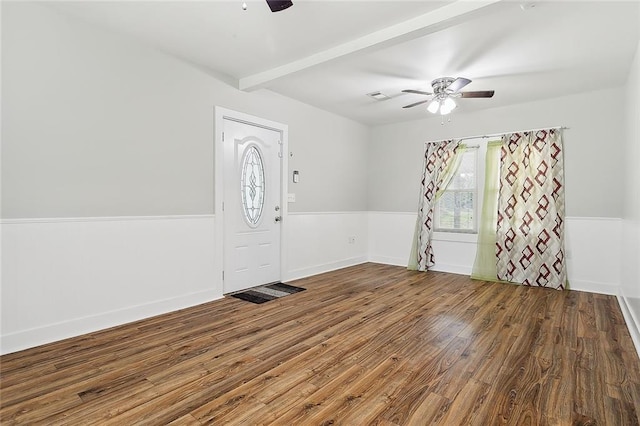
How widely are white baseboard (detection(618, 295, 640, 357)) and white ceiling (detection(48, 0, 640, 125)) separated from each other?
8.21ft

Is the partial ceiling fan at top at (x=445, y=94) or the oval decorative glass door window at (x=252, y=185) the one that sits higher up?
the partial ceiling fan at top at (x=445, y=94)

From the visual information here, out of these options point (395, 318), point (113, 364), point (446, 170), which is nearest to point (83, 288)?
point (113, 364)

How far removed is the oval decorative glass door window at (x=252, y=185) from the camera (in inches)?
165

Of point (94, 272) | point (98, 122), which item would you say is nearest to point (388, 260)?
point (94, 272)

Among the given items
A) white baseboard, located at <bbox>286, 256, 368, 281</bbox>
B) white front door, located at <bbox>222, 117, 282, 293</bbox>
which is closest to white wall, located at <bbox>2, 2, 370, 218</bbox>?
white front door, located at <bbox>222, 117, 282, 293</bbox>

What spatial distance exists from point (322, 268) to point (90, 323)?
128 inches

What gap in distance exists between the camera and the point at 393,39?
110 inches

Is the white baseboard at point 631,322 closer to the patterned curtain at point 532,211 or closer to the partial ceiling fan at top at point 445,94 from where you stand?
the patterned curtain at point 532,211

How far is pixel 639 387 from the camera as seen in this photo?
203cm

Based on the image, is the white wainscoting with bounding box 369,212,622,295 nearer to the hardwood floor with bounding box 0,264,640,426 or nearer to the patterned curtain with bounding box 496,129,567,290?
the patterned curtain with bounding box 496,129,567,290

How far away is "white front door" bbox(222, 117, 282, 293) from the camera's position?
399cm

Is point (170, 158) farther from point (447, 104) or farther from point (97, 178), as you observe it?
point (447, 104)

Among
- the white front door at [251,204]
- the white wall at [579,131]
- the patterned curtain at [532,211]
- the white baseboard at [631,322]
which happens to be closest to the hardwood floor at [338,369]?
the white baseboard at [631,322]

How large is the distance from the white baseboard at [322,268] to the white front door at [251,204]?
0.29m
